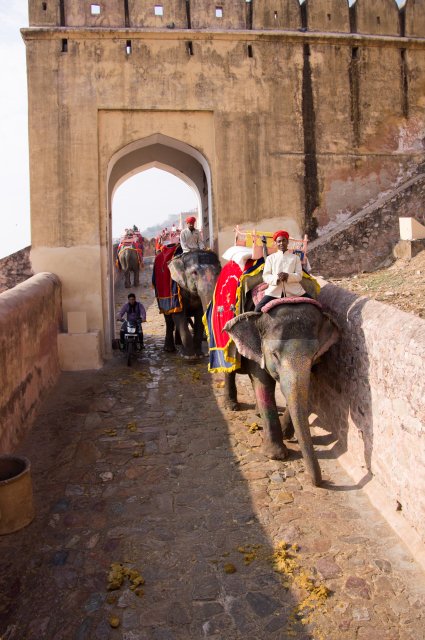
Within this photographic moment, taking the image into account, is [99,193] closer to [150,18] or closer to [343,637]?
[150,18]

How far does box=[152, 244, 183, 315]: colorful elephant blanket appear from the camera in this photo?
978cm

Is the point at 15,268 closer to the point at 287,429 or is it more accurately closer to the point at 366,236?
the point at 287,429

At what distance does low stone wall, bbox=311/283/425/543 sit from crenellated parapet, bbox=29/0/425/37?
6.08 meters

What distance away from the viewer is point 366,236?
9938 mm

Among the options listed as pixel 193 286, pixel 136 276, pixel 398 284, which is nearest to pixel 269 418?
pixel 398 284

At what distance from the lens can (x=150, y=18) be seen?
378 inches

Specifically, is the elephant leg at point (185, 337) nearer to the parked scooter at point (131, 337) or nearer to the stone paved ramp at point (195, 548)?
the parked scooter at point (131, 337)

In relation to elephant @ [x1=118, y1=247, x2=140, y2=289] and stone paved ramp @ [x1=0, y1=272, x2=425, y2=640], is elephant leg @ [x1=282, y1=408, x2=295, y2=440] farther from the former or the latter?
elephant @ [x1=118, y1=247, x2=140, y2=289]

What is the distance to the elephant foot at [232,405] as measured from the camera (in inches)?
278

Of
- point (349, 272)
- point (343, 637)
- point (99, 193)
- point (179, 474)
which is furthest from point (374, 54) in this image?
point (343, 637)

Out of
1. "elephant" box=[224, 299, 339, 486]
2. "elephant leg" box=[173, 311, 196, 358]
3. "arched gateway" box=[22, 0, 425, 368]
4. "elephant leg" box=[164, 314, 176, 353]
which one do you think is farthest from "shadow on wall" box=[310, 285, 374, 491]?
"elephant leg" box=[164, 314, 176, 353]

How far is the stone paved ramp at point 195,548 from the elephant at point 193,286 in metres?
2.97

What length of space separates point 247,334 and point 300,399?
0.94 meters

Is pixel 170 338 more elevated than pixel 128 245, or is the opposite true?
pixel 128 245
